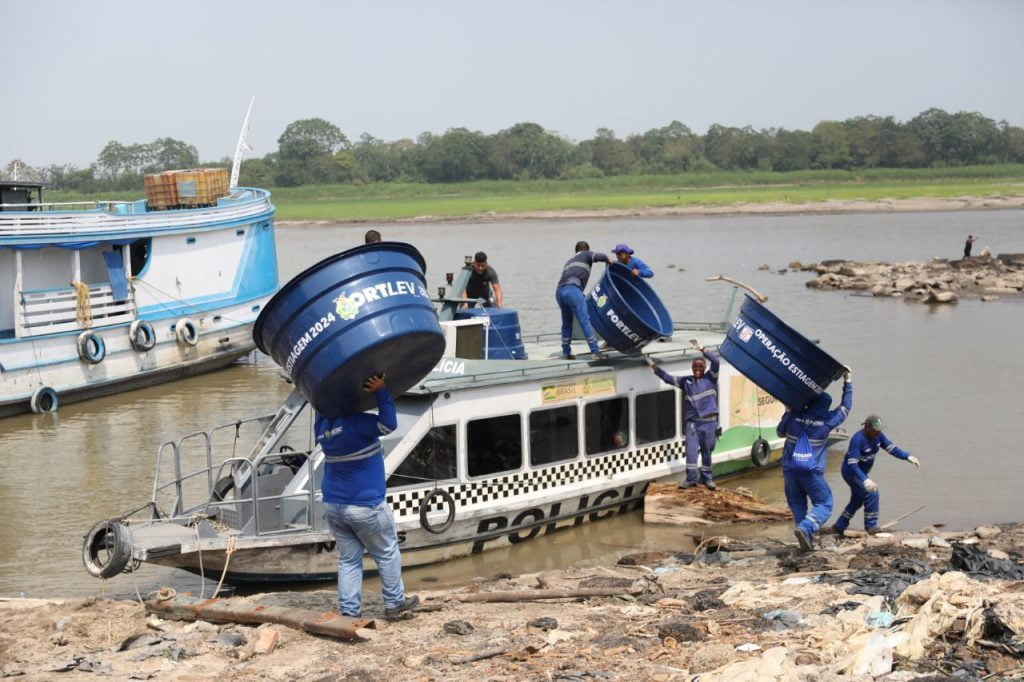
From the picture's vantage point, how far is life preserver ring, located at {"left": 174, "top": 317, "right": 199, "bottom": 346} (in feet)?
83.9

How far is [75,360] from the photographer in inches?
915

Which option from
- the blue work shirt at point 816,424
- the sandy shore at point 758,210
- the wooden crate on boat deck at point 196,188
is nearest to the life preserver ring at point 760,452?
the blue work shirt at point 816,424

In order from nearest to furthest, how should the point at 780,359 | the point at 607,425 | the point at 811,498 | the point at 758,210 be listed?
the point at 811,498 → the point at 780,359 → the point at 607,425 → the point at 758,210

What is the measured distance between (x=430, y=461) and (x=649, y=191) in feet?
319

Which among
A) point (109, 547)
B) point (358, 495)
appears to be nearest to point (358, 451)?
point (358, 495)

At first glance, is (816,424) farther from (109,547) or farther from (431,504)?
(109,547)

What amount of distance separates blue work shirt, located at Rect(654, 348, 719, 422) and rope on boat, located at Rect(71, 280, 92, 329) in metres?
13.1

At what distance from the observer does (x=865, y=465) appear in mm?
12781

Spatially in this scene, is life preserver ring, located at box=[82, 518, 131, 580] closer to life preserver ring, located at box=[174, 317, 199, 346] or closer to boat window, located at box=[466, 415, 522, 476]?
boat window, located at box=[466, 415, 522, 476]

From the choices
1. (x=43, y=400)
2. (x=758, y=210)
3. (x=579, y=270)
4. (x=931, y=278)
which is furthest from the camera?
(x=758, y=210)

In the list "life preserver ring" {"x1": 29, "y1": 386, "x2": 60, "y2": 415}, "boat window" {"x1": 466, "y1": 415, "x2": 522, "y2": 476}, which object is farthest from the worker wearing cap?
"life preserver ring" {"x1": 29, "y1": 386, "x2": 60, "y2": 415}

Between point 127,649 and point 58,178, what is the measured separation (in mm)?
100672

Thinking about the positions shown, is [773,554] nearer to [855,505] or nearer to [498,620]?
[855,505]

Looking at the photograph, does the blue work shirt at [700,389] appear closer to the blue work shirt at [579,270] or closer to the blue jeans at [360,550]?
the blue work shirt at [579,270]
